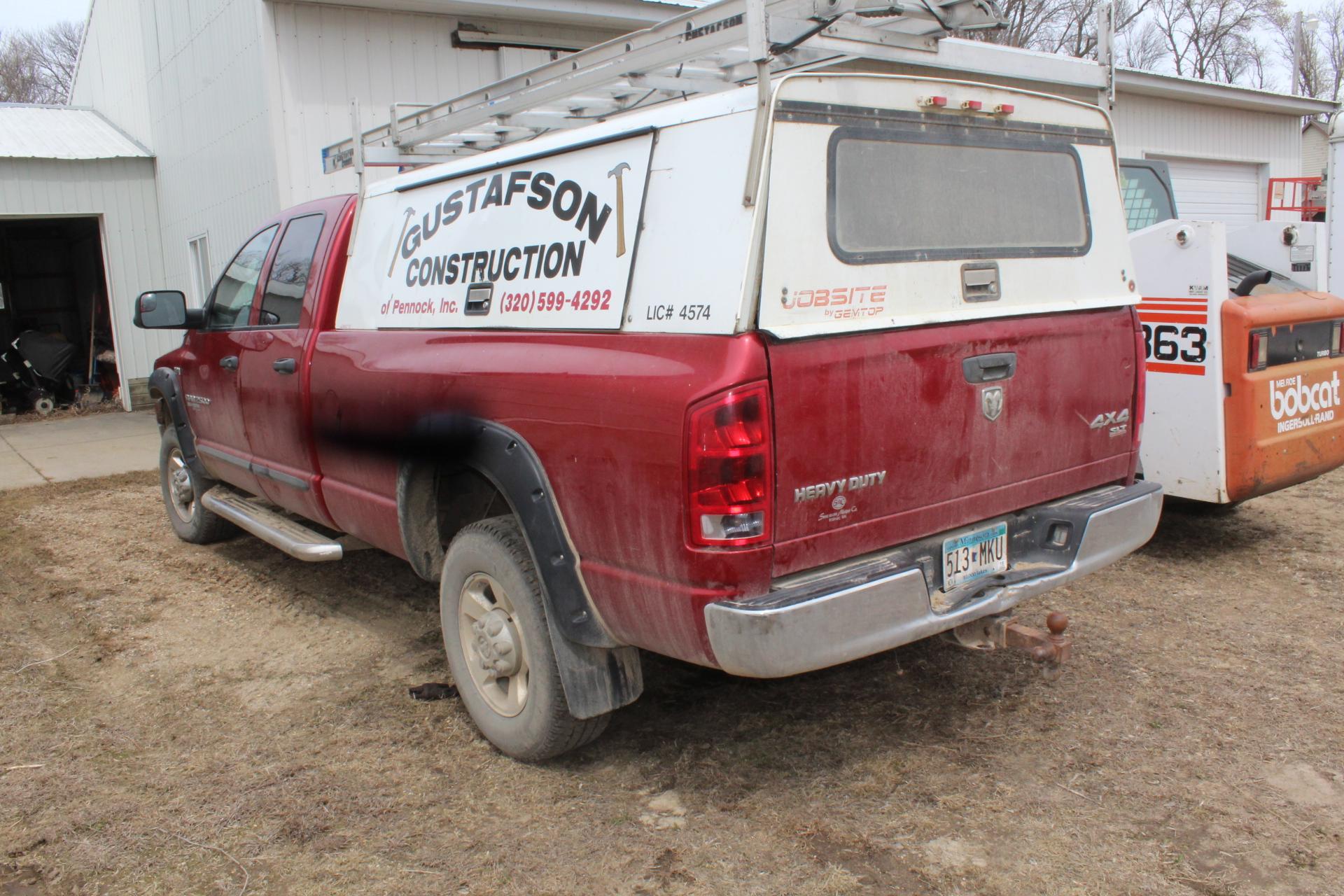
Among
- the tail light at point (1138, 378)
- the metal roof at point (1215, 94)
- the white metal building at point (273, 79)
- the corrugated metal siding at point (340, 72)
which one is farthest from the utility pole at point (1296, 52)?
the tail light at point (1138, 378)

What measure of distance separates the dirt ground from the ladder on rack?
6.57 feet

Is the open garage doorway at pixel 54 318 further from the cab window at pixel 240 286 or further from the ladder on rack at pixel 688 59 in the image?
the ladder on rack at pixel 688 59

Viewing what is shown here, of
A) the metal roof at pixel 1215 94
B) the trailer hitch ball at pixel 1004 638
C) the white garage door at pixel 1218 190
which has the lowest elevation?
the trailer hitch ball at pixel 1004 638

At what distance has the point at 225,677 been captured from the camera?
439 cm

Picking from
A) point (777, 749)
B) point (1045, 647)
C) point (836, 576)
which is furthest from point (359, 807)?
point (1045, 647)

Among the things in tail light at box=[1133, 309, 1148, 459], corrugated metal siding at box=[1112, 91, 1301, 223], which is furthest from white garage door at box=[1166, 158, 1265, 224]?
tail light at box=[1133, 309, 1148, 459]

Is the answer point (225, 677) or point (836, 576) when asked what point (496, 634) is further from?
point (225, 677)

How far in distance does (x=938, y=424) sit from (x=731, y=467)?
29.6 inches

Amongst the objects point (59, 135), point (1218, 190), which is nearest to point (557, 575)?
point (59, 135)

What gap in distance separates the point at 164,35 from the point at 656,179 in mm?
11976

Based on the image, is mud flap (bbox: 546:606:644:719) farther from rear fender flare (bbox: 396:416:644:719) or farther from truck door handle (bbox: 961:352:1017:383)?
truck door handle (bbox: 961:352:1017:383)

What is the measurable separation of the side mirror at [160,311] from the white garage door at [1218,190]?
48.4ft

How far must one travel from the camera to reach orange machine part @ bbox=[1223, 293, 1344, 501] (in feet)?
16.6

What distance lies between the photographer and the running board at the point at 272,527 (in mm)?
4492
